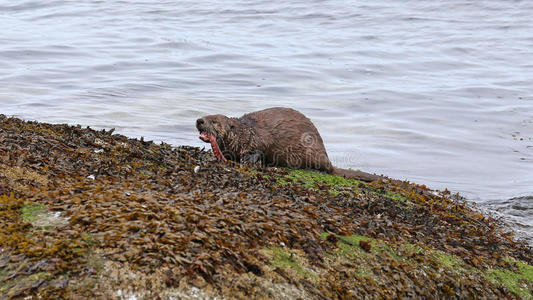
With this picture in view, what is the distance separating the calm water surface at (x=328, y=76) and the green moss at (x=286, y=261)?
621cm

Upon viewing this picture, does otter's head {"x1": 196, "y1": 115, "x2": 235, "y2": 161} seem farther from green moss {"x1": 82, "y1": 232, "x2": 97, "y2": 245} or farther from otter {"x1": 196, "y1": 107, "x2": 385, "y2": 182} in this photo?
green moss {"x1": 82, "y1": 232, "x2": 97, "y2": 245}

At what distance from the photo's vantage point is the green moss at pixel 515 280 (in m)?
6.01

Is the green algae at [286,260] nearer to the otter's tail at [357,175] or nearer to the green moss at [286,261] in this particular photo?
the green moss at [286,261]

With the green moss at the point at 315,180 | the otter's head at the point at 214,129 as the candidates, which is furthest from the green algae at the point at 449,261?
the otter's head at the point at 214,129

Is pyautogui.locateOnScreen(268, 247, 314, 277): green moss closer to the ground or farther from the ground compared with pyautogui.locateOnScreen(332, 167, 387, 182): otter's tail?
closer to the ground

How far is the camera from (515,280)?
6.15 m

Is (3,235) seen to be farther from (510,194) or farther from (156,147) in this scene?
(510,194)

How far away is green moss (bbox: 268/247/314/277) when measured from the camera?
476 centimetres

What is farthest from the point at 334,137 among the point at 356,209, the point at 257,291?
the point at 257,291

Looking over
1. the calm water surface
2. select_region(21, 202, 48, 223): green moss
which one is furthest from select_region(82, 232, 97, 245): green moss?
the calm water surface

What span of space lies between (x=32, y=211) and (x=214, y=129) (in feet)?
14.7

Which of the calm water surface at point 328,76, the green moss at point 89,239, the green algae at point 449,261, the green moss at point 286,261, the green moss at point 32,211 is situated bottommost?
the green algae at point 449,261

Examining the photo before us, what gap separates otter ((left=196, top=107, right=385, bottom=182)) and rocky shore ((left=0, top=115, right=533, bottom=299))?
1.23 m

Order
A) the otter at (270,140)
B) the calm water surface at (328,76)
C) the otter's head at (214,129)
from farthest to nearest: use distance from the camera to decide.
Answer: the calm water surface at (328,76) → the otter at (270,140) → the otter's head at (214,129)
